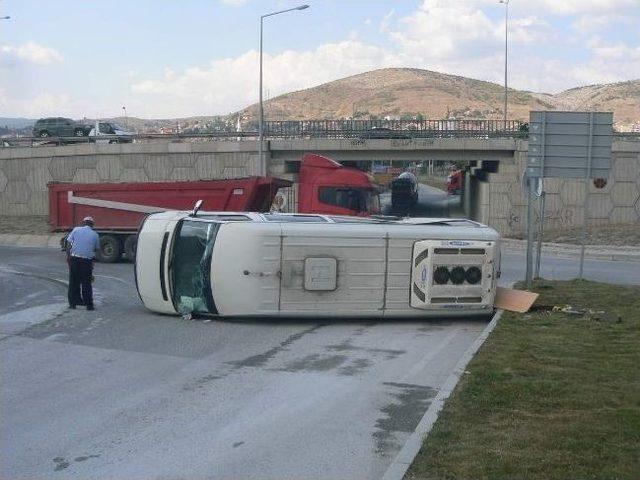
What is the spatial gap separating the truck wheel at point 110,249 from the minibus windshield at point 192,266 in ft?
42.8

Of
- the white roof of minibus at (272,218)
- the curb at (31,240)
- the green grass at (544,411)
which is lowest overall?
the curb at (31,240)

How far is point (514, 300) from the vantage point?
1589cm

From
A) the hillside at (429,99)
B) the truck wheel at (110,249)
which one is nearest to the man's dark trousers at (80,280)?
the truck wheel at (110,249)

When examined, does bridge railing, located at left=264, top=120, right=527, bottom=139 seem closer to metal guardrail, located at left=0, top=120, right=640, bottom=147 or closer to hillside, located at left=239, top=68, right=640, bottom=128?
metal guardrail, located at left=0, top=120, right=640, bottom=147

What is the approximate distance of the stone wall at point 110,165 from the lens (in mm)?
41125

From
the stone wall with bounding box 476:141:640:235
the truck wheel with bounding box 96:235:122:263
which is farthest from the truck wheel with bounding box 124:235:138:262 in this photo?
the stone wall with bounding box 476:141:640:235

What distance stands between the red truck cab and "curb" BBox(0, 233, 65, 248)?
37.6ft

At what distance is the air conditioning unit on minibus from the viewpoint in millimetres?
15203

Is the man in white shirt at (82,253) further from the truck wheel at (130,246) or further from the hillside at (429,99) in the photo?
the hillside at (429,99)

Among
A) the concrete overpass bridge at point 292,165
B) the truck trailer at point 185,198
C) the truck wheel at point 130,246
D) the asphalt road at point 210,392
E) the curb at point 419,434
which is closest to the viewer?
the curb at point 419,434

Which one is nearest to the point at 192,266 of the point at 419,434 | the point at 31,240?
the point at 419,434

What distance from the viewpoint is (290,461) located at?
7320 mm

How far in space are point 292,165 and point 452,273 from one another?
28.1 metres

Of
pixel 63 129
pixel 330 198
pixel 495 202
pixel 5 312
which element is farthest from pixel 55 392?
pixel 63 129
